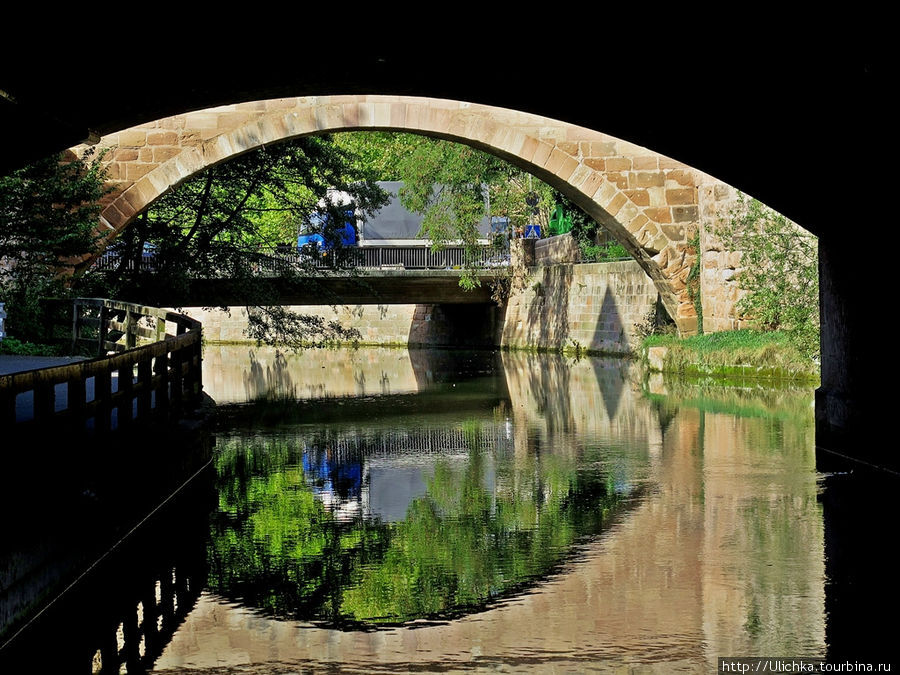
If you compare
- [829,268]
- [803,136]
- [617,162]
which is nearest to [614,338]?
[617,162]

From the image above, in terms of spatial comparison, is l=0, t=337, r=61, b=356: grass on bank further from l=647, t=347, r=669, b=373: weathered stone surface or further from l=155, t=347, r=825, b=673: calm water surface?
l=647, t=347, r=669, b=373: weathered stone surface

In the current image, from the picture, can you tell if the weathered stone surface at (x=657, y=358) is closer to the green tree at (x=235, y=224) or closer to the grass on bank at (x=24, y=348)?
the green tree at (x=235, y=224)

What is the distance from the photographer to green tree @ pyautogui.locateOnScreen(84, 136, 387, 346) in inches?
840

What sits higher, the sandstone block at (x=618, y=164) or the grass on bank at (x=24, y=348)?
the sandstone block at (x=618, y=164)

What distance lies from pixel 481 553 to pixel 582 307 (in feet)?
81.1

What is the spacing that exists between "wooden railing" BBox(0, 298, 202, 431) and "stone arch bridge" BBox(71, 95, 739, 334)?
4.10 m

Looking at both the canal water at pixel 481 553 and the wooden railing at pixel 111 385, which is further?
the wooden railing at pixel 111 385

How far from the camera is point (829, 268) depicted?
1130cm

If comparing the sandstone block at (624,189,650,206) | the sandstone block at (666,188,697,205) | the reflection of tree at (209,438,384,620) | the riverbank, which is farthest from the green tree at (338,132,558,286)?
the reflection of tree at (209,438,384,620)

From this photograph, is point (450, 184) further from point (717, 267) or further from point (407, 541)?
point (407, 541)

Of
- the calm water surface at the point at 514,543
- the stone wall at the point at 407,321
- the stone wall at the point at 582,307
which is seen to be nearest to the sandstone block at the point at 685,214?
the stone wall at the point at 582,307

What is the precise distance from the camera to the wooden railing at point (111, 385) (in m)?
6.42

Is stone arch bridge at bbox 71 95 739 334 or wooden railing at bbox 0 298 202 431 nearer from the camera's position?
wooden railing at bbox 0 298 202 431

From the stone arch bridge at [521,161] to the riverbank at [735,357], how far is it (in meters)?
0.48
